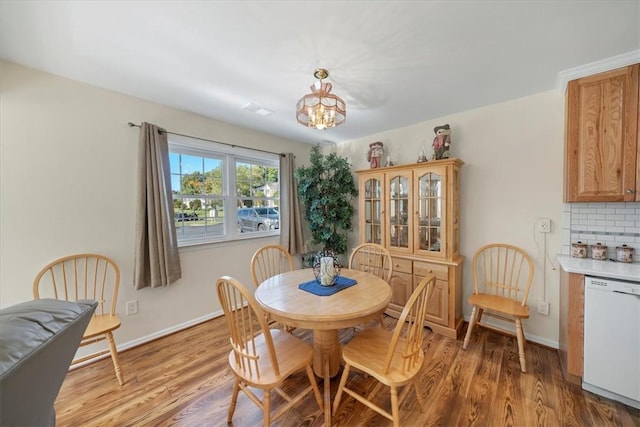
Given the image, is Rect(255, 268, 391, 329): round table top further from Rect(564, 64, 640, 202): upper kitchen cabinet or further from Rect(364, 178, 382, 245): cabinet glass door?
Rect(564, 64, 640, 202): upper kitchen cabinet

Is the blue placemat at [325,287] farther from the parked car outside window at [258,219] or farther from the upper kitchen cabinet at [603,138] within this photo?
the upper kitchen cabinet at [603,138]

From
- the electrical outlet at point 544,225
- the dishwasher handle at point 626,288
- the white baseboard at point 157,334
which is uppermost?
the electrical outlet at point 544,225

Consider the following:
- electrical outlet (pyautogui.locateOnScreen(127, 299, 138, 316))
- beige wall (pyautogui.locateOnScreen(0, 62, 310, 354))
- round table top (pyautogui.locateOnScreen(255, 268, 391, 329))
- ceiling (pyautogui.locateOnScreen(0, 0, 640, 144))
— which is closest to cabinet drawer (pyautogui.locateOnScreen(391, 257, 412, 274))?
round table top (pyautogui.locateOnScreen(255, 268, 391, 329))

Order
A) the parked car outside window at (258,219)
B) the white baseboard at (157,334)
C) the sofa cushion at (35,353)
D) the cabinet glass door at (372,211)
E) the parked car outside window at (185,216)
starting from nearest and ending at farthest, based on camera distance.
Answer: the sofa cushion at (35,353) < the white baseboard at (157,334) < the parked car outside window at (185,216) < the cabinet glass door at (372,211) < the parked car outside window at (258,219)

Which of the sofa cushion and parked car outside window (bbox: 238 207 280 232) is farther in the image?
parked car outside window (bbox: 238 207 280 232)

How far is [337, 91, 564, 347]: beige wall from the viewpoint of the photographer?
217 centimetres

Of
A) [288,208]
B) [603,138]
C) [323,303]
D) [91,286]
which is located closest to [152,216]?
[91,286]

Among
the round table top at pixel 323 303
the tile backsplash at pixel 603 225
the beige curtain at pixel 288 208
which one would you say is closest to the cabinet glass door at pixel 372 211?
the beige curtain at pixel 288 208

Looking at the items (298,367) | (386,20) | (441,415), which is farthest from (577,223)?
(298,367)

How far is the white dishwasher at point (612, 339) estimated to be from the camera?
58.6 inches

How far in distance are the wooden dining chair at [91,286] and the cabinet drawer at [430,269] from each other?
2745mm

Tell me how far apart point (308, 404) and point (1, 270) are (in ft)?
7.85

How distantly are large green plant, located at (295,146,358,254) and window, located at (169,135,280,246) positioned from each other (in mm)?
512

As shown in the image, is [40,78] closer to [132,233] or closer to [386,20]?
[132,233]
